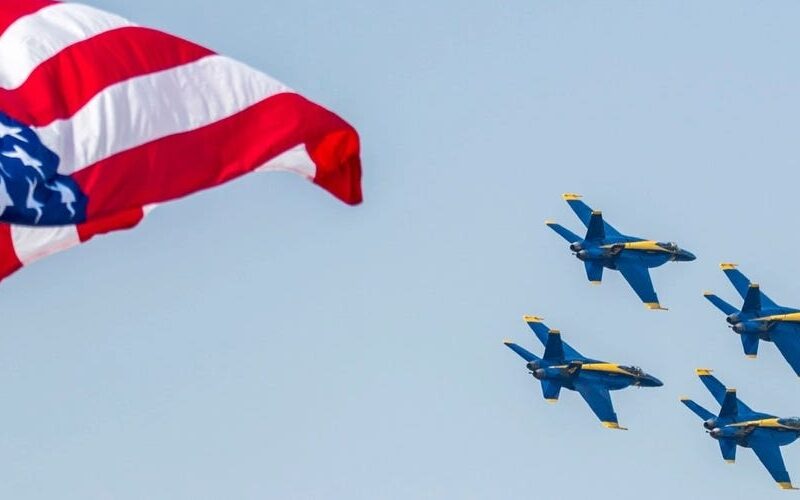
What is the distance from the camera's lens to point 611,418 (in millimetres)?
125875

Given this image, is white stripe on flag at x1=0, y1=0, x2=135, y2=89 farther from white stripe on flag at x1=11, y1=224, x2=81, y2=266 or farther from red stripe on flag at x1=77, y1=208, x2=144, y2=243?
red stripe on flag at x1=77, y1=208, x2=144, y2=243

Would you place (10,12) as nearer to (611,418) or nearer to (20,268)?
(20,268)

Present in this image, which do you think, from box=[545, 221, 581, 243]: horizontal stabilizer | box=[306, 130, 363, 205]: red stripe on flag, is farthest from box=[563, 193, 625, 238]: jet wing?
box=[306, 130, 363, 205]: red stripe on flag

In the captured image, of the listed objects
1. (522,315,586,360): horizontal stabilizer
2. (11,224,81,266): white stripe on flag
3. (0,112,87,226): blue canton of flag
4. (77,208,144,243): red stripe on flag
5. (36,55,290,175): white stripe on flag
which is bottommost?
(522,315,586,360): horizontal stabilizer

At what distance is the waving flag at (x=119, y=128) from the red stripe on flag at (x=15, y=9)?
1 centimetres

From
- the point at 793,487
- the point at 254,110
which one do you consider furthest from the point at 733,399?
the point at 254,110

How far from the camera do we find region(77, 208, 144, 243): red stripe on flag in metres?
32.5

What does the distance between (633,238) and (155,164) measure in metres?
90.5

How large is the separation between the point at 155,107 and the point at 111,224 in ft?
6.03

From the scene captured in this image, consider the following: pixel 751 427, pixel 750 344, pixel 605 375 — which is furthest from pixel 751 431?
pixel 605 375

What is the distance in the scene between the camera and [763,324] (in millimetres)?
118125

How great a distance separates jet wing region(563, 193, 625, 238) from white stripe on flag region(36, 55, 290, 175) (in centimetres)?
9091

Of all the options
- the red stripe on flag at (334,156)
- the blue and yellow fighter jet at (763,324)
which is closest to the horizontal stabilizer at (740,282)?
the blue and yellow fighter jet at (763,324)

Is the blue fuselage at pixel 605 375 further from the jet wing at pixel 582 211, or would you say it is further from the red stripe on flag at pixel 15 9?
the red stripe on flag at pixel 15 9
